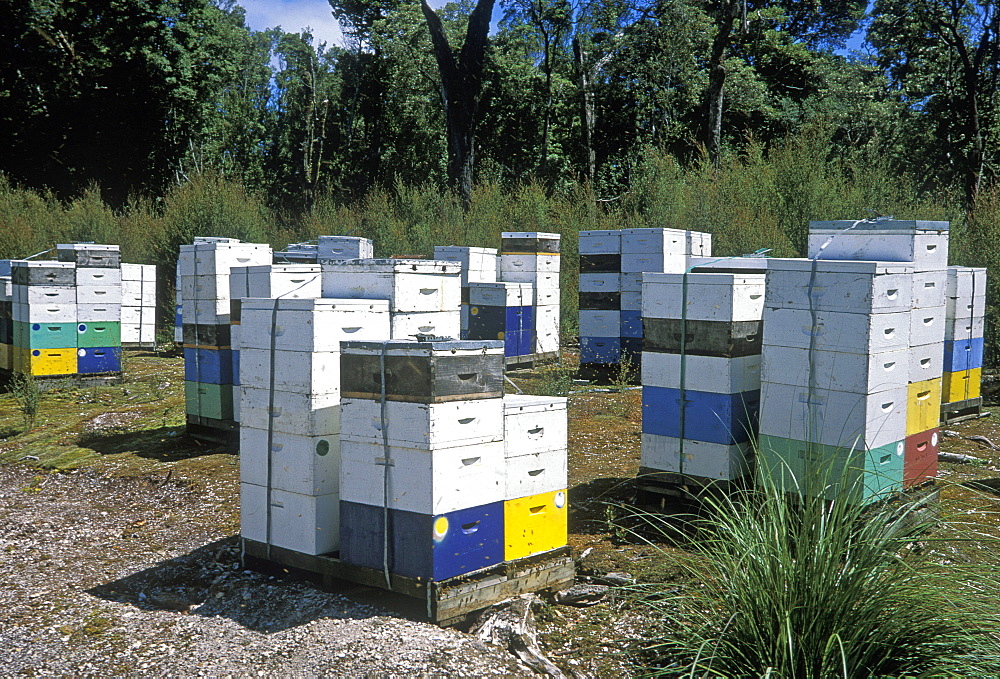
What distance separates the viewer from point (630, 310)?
42.7 ft

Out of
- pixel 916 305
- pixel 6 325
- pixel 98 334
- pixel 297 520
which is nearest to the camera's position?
pixel 297 520

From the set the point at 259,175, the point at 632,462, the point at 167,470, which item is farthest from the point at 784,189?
the point at 259,175

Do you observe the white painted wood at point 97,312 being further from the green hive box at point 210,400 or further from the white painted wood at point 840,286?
the white painted wood at point 840,286

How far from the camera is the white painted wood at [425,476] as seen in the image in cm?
490

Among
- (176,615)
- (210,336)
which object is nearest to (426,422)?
(176,615)

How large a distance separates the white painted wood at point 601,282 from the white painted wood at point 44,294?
26.4 ft

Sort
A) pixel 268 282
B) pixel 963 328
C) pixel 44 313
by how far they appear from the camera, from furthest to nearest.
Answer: pixel 44 313, pixel 963 328, pixel 268 282

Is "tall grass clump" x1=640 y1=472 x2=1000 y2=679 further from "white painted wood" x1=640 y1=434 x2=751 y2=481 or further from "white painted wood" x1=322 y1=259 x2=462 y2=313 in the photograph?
"white painted wood" x1=322 y1=259 x2=462 y2=313

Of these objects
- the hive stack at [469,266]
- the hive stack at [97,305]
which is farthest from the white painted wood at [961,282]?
the hive stack at [97,305]

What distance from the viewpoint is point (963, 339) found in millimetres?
10430

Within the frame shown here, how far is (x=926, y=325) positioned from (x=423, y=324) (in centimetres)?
429

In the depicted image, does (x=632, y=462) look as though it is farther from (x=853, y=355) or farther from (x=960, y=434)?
(x=960, y=434)

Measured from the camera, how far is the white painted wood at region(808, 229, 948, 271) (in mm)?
6949

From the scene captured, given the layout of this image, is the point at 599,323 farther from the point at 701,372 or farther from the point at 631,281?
the point at 701,372
